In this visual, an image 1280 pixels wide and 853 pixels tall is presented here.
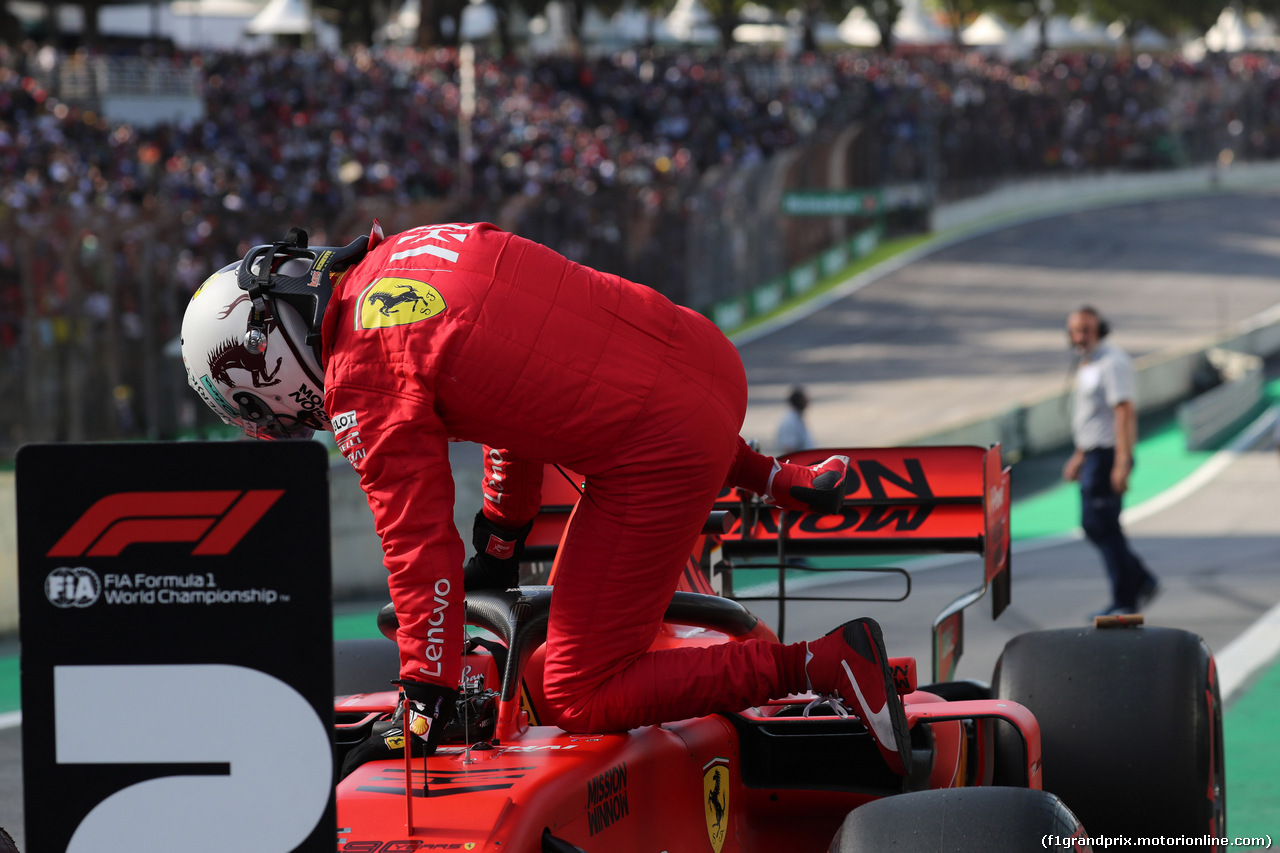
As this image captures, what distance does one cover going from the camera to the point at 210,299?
315cm

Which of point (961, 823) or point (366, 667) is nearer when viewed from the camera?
point (961, 823)

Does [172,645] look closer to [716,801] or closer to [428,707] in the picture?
[428,707]

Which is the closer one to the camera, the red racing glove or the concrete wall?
the red racing glove

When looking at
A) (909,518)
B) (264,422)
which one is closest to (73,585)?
(264,422)

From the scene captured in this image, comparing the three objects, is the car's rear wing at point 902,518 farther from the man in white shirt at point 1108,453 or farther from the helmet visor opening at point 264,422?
the man in white shirt at point 1108,453

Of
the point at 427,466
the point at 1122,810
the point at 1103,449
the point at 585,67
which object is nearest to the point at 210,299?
the point at 427,466

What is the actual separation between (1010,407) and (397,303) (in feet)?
45.9

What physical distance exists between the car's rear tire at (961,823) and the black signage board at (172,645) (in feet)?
3.93

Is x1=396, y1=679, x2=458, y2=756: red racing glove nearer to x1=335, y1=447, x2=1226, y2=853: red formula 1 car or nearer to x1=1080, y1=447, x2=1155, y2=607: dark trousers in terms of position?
x1=335, y1=447, x2=1226, y2=853: red formula 1 car

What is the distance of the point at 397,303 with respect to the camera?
2.94m

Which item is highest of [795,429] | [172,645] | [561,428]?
[561,428]

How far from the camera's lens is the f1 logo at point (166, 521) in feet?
6.68

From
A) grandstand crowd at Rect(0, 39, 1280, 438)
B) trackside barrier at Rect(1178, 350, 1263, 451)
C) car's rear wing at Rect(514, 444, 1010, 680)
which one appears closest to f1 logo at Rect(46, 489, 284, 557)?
car's rear wing at Rect(514, 444, 1010, 680)

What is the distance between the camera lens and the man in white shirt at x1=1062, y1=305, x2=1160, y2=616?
8.38 meters
